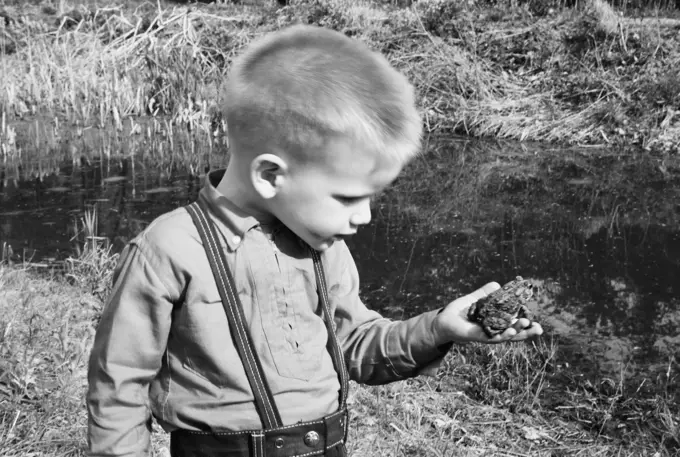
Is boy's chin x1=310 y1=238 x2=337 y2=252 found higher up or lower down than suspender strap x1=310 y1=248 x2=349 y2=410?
higher up

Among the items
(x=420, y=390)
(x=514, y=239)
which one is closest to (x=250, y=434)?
(x=420, y=390)

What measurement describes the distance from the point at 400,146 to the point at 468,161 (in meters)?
6.65

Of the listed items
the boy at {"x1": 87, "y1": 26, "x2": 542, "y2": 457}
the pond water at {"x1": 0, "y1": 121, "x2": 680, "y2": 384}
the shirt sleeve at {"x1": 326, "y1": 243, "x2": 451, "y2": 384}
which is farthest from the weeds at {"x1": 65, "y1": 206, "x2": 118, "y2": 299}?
the boy at {"x1": 87, "y1": 26, "x2": 542, "y2": 457}

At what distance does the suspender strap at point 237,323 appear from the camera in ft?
5.40

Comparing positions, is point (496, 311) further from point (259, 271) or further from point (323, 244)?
point (259, 271)

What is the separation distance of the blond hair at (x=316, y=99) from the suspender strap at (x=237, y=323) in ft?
0.63

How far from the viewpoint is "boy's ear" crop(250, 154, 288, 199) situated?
1601 millimetres

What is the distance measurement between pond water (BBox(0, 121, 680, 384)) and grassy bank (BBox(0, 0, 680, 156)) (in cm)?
85

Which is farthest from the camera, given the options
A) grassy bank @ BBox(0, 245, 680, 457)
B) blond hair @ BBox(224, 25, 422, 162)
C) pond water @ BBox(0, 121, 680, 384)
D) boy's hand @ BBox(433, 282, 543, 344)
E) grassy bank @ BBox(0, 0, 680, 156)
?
grassy bank @ BBox(0, 0, 680, 156)

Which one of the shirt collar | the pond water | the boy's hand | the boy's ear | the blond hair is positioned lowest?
the pond water

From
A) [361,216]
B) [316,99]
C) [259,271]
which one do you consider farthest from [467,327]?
[316,99]

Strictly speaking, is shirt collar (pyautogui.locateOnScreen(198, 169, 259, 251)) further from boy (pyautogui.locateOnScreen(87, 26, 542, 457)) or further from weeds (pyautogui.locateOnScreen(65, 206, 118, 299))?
weeds (pyautogui.locateOnScreen(65, 206, 118, 299))

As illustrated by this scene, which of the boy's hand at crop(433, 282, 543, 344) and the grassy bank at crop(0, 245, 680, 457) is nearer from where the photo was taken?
the boy's hand at crop(433, 282, 543, 344)

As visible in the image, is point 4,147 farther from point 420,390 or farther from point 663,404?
point 663,404
